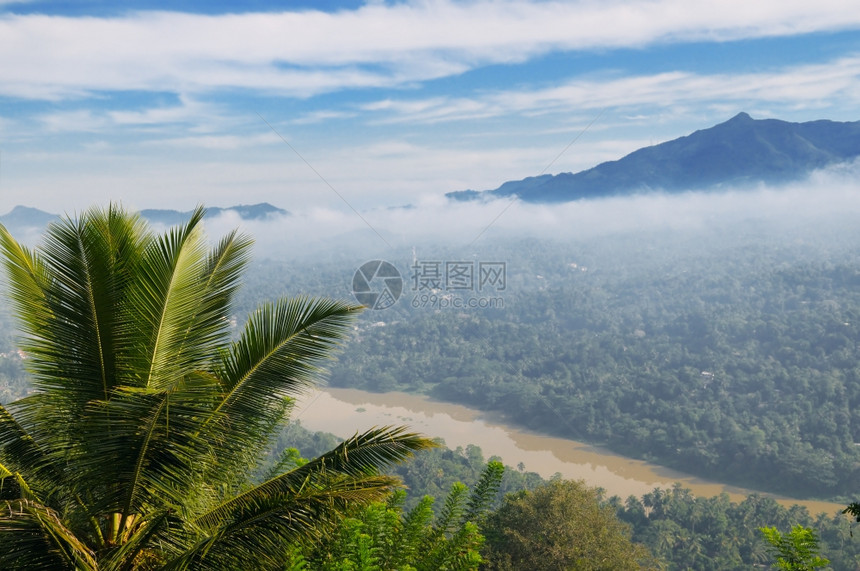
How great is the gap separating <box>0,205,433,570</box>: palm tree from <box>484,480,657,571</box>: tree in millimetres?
6925

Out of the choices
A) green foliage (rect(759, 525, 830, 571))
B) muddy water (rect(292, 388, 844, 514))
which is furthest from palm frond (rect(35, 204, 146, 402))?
muddy water (rect(292, 388, 844, 514))

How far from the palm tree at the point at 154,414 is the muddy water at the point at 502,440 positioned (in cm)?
2750

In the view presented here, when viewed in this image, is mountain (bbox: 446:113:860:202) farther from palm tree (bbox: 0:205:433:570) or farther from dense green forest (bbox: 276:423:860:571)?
palm tree (bbox: 0:205:433:570)

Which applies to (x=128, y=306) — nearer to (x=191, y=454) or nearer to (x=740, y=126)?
(x=191, y=454)

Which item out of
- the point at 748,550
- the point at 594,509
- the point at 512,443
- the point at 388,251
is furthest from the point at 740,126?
the point at 594,509

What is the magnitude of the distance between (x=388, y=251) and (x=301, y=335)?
407 ft

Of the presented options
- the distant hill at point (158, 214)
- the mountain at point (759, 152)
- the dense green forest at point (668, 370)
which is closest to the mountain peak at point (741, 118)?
the mountain at point (759, 152)

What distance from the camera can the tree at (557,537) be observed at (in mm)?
11180

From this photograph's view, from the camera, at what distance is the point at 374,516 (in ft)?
20.4

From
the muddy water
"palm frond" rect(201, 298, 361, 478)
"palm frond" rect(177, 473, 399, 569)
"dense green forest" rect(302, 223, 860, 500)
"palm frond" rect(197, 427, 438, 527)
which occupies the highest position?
"palm frond" rect(201, 298, 361, 478)

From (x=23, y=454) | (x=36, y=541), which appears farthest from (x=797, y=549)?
(x=23, y=454)

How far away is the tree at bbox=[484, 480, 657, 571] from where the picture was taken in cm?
1118

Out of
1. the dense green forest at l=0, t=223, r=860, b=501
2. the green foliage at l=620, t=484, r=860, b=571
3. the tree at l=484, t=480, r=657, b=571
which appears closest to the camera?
the tree at l=484, t=480, r=657, b=571

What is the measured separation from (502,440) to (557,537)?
1478 inches
